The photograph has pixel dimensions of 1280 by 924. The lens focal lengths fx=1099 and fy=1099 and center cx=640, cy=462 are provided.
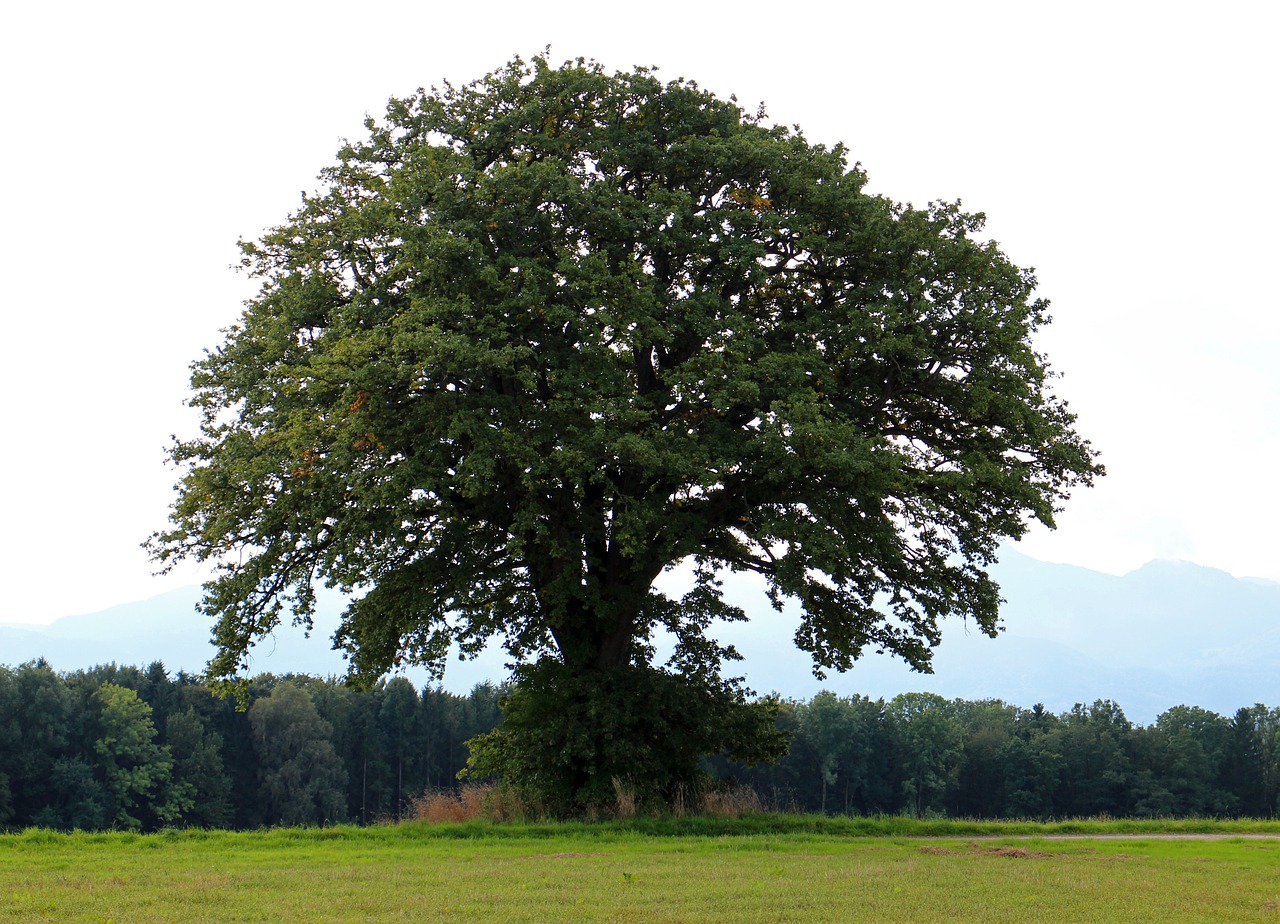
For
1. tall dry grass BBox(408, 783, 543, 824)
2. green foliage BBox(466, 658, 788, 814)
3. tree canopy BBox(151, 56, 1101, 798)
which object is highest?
tree canopy BBox(151, 56, 1101, 798)

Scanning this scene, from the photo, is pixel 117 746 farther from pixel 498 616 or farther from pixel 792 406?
pixel 792 406

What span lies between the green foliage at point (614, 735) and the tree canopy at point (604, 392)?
3.80 ft

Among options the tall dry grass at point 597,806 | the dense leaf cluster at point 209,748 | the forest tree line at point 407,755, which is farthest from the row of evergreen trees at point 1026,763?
the tall dry grass at point 597,806

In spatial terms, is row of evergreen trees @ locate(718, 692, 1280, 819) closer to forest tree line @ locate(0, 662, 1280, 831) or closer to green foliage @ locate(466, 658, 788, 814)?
forest tree line @ locate(0, 662, 1280, 831)

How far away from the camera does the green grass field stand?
33.8 ft

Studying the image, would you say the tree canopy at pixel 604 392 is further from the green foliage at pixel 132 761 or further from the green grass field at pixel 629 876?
the green foliage at pixel 132 761

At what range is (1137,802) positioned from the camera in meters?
77.9

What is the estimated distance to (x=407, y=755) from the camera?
9519 cm

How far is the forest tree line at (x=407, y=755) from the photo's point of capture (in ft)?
234

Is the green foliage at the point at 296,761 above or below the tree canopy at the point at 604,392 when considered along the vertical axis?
below

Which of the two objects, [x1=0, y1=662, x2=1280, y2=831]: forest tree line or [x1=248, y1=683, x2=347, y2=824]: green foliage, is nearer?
[x1=0, y1=662, x2=1280, y2=831]: forest tree line

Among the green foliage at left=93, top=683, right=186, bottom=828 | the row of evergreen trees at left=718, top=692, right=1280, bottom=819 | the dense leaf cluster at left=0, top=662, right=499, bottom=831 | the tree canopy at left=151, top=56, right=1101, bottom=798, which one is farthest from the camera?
the row of evergreen trees at left=718, top=692, right=1280, bottom=819

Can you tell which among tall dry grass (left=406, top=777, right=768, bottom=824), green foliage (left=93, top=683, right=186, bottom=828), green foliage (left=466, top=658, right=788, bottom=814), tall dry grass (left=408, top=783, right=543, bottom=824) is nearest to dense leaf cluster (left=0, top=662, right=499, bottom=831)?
green foliage (left=93, top=683, right=186, bottom=828)

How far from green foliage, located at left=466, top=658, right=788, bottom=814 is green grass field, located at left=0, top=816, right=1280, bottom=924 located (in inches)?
80.7
